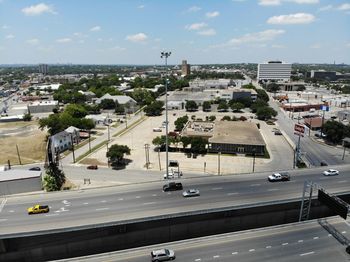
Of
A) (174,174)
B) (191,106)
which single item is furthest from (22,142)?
(191,106)

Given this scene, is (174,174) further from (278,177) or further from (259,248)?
(259,248)

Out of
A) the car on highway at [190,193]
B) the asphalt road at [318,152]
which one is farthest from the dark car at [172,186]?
the asphalt road at [318,152]

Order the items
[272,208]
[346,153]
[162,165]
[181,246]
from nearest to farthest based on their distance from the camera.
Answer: [181,246] < [272,208] < [162,165] < [346,153]

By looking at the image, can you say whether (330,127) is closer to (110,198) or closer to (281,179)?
(281,179)

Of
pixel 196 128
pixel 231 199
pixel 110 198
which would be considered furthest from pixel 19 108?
pixel 231 199

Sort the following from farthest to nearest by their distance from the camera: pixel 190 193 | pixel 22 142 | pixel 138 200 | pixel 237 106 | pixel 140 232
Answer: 1. pixel 237 106
2. pixel 22 142
3. pixel 190 193
4. pixel 138 200
5. pixel 140 232
